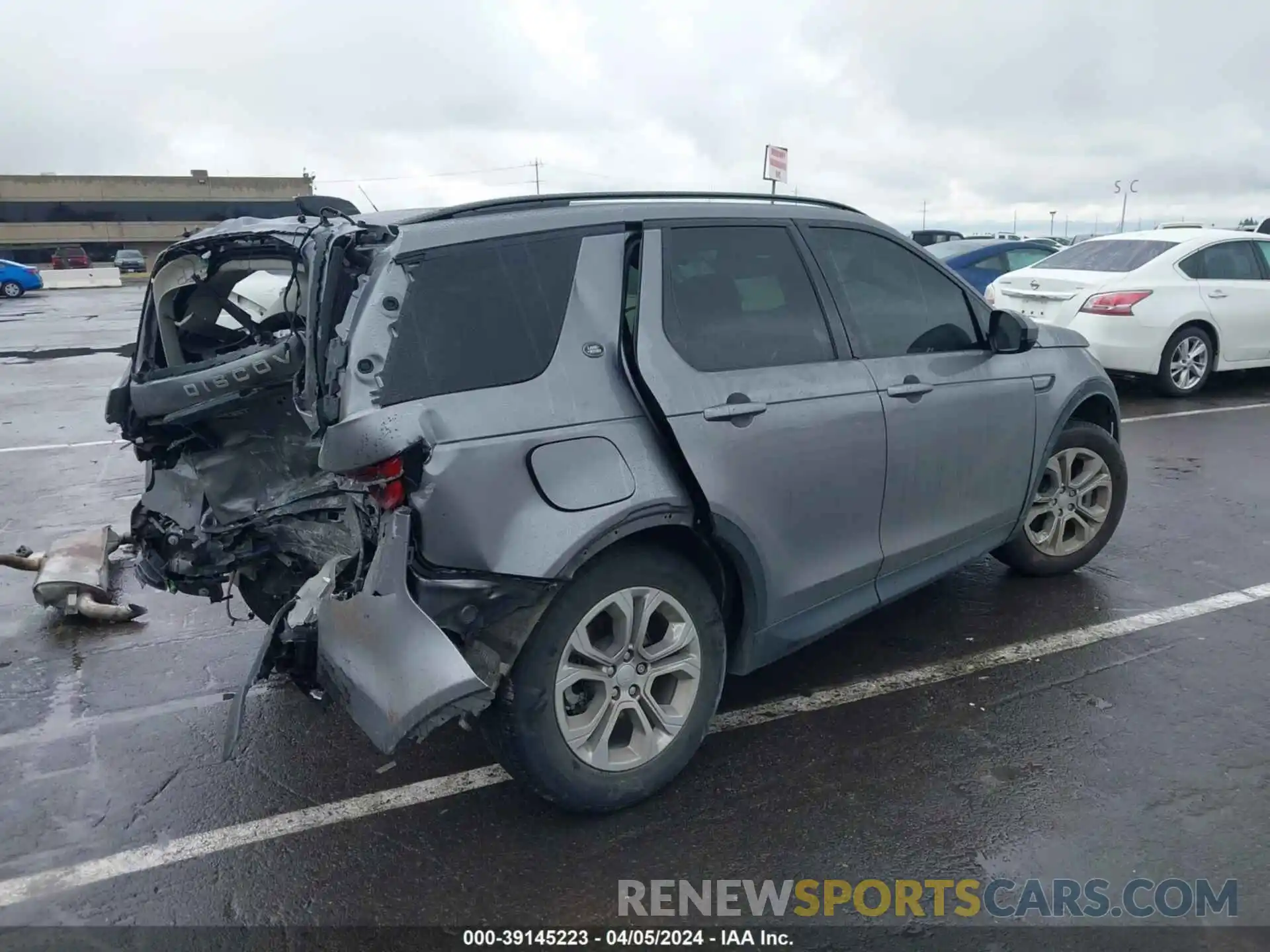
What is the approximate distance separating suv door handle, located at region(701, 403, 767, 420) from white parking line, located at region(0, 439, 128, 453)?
7.12 m

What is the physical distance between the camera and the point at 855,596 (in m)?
3.75

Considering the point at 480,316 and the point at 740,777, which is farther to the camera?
the point at 740,777

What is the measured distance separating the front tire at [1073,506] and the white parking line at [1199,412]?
4.38 meters

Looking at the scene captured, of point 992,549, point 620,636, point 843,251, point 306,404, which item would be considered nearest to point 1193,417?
point 992,549

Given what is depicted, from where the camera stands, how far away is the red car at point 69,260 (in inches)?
1943

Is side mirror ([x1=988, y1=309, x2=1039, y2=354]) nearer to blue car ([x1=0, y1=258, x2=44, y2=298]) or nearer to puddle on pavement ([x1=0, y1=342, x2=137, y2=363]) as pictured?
puddle on pavement ([x1=0, y1=342, x2=137, y2=363])

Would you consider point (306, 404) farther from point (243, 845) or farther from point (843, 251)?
point (843, 251)

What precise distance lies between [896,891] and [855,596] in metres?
1.24

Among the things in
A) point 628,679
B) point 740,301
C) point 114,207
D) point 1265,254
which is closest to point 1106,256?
point 1265,254

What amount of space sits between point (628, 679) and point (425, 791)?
85cm

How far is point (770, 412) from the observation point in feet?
10.8

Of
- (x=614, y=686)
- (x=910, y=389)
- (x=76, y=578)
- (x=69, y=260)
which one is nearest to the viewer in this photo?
(x=614, y=686)

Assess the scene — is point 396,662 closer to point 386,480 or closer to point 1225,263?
point 386,480

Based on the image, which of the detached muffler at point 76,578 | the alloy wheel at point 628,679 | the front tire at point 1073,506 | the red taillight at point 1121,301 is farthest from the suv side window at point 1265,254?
the detached muffler at point 76,578
